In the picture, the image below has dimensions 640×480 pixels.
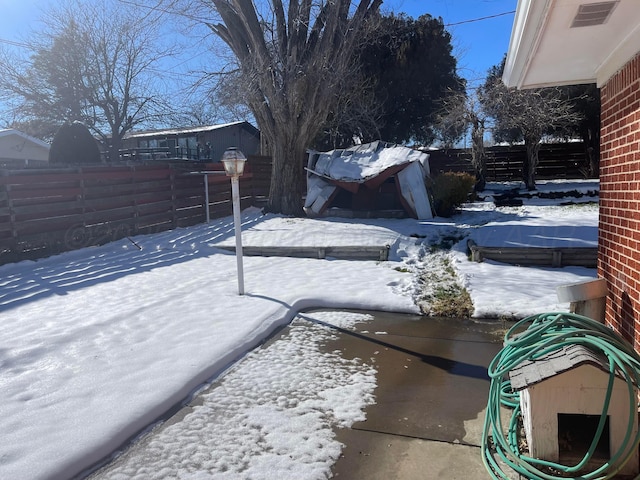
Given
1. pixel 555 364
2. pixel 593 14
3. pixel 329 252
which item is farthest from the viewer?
pixel 329 252

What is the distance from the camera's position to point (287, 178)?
13.3 meters

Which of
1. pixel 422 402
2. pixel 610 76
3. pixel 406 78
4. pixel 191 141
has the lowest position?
pixel 422 402

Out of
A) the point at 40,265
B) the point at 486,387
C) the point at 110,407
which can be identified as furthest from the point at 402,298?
the point at 40,265

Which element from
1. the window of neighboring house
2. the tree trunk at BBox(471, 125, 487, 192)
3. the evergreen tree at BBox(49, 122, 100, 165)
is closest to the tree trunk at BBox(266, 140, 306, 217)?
the evergreen tree at BBox(49, 122, 100, 165)

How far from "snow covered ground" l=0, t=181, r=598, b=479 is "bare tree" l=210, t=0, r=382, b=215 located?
3.70m

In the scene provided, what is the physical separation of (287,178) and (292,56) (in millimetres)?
3250

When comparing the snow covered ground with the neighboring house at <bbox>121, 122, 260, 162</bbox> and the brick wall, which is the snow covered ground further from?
the neighboring house at <bbox>121, 122, 260, 162</bbox>

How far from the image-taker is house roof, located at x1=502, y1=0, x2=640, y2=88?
2549mm

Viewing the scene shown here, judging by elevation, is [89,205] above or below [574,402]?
above

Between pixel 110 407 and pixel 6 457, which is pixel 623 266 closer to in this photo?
pixel 110 407

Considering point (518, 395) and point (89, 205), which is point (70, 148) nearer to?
point (89, 205)

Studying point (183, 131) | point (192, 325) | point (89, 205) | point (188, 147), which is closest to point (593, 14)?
point (192, 325)

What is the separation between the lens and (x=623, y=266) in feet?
10.9

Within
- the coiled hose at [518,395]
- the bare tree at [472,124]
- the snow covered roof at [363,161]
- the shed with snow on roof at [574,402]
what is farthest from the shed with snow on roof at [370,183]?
the shed with snow on roof at [574,402]
